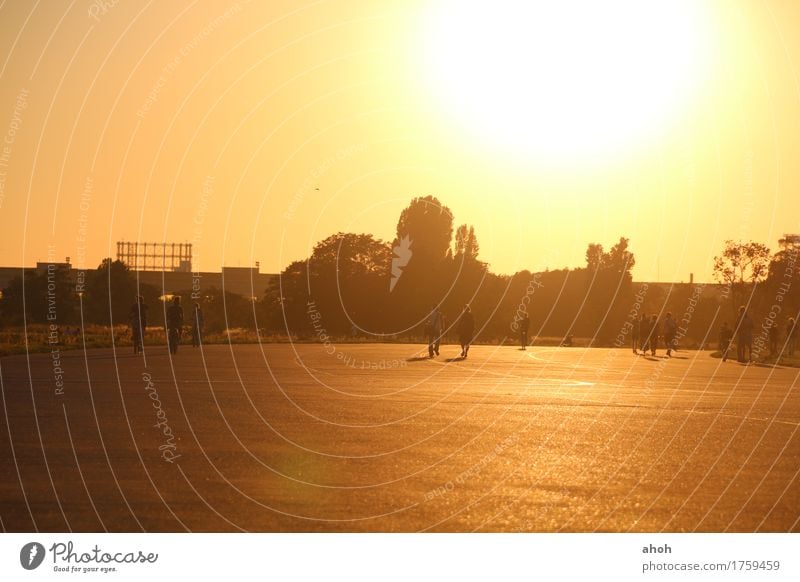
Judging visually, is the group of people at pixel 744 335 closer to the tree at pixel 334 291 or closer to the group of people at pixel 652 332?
the group of people at pixel 652 332

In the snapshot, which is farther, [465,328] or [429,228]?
[429,228]

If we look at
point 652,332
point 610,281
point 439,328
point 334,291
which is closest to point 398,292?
point 334,291

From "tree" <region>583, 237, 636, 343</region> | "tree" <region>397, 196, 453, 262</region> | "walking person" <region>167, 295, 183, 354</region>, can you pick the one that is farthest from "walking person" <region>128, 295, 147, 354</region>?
"tree" <region>583, 237, 636, 343</region>

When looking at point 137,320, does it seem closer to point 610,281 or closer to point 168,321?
point 168,321

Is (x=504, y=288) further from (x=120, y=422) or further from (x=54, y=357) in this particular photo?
(x=120, y=422)

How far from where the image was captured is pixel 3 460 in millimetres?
12133

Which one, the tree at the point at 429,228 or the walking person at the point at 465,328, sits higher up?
the tree at the point at 429,228

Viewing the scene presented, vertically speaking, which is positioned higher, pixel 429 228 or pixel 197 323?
pixel 429 228

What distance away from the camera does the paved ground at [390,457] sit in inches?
363

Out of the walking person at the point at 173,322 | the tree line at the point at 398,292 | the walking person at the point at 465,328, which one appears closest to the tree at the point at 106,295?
the tree line at the point at 398,292

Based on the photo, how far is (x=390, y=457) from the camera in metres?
12.9

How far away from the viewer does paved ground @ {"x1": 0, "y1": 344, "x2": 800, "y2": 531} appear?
9.23 metres

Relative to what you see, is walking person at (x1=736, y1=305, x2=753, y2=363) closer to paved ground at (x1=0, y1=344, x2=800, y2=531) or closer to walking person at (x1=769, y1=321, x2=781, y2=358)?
walking person at (x1=769, y1=321, x2=781, y2=358)
